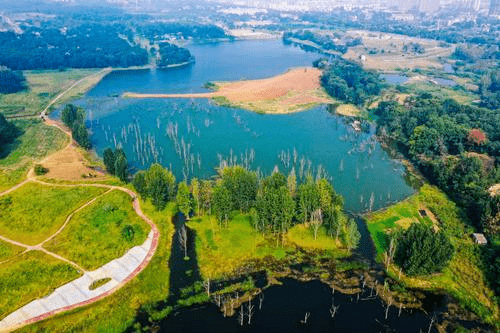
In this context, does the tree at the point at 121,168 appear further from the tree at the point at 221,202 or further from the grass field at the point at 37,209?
the tree at the point at 221,202

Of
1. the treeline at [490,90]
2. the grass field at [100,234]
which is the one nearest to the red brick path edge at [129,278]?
the grass field at [100,234]

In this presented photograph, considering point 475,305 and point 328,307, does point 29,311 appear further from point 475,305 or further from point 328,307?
point 475,305

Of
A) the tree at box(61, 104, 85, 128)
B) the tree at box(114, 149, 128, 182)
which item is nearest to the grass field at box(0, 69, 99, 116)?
the tree at box(61, 104, 85, 128)

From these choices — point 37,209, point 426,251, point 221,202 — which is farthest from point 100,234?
point 426,251

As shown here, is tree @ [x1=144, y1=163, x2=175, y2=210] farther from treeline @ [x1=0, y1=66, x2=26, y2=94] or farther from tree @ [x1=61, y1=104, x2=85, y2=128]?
treeline @ [x1=0, y1=66, x2=26, y2=94]

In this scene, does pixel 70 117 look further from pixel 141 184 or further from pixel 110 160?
pixel 141 184

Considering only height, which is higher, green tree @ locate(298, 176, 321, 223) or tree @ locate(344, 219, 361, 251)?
green tree @ locate(298, 176, 321, 223)
